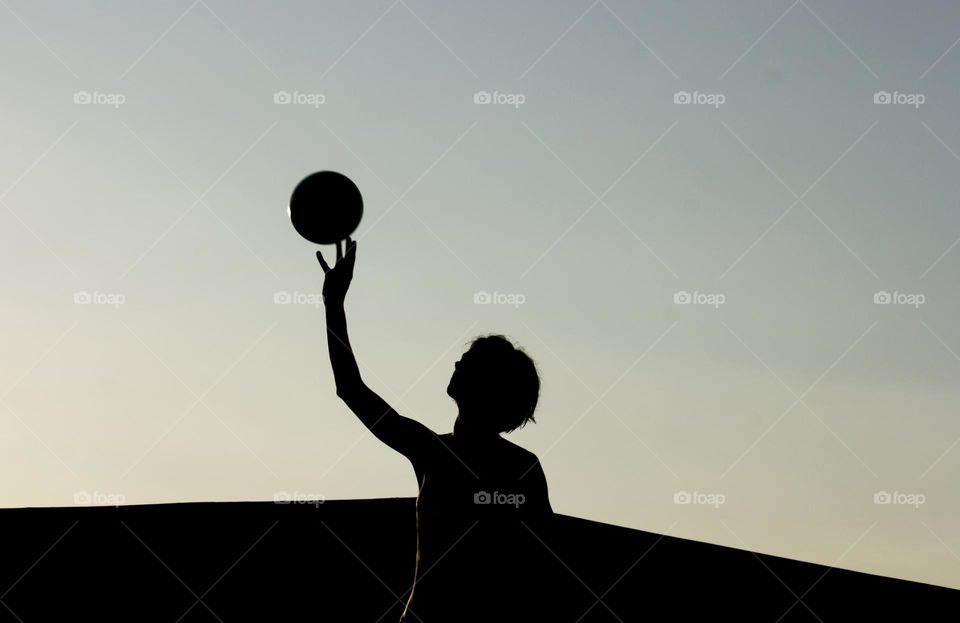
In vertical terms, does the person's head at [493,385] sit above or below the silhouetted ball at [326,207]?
below

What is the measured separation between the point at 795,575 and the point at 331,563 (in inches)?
121

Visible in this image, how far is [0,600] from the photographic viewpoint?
20.2ft

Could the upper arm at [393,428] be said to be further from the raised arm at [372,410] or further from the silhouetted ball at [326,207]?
the silhouetted ball at [326,207]

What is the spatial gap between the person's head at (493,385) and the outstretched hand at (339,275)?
52cm

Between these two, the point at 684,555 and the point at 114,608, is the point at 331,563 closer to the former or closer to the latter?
the point at 114,608

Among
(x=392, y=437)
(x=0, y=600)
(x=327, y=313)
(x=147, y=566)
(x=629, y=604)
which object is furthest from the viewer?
(x=147, y=566)

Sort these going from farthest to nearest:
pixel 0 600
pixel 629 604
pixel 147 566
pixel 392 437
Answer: pixel 147 566 < pixel 0 600 < pixel 629 604 < pixel 392 437

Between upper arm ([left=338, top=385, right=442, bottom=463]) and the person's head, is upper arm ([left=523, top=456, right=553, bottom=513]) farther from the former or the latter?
upper arm ([left=338, top=385, right=442, bottom=463])

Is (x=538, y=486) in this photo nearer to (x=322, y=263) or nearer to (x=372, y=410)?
(x=372, y=410)

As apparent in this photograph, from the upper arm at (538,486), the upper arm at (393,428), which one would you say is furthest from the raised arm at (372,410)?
the upper arm at (538,486)

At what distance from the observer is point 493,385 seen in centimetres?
311

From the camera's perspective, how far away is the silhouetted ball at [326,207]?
5.16 metres

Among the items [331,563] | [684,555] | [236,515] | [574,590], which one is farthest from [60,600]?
[684,555]

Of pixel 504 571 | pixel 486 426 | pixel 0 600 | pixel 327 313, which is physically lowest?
pixel 0 600
